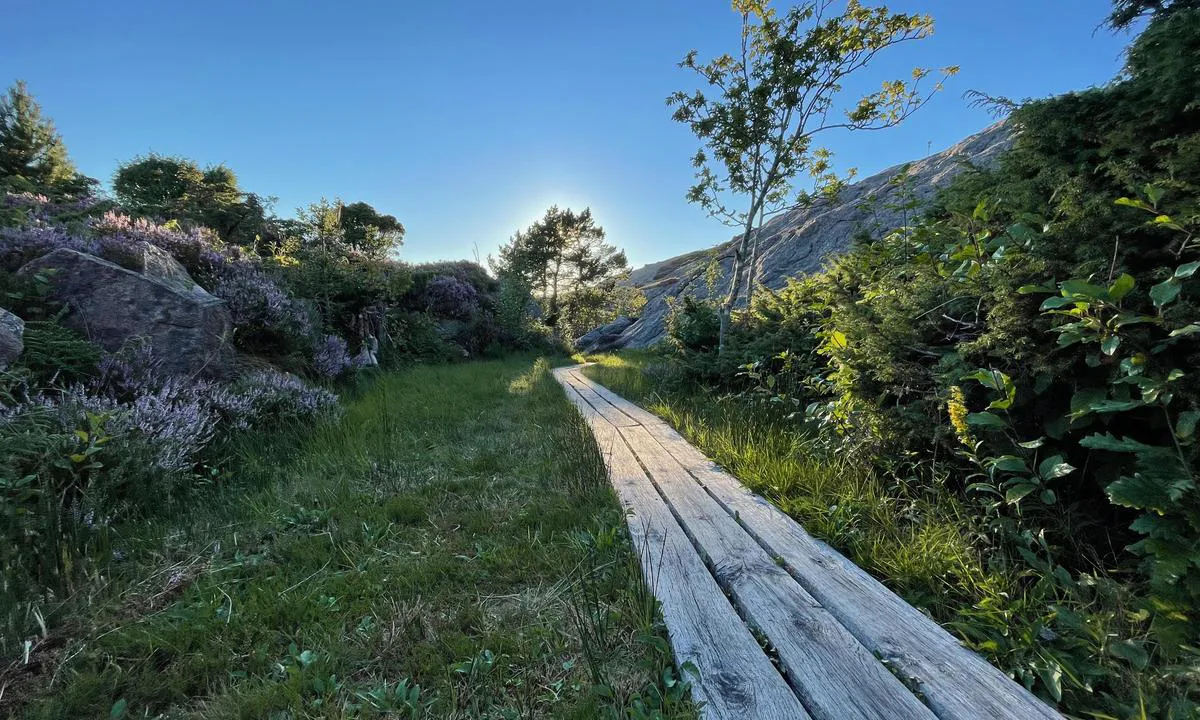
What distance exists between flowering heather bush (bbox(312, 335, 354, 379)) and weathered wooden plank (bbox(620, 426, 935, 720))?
577 cm

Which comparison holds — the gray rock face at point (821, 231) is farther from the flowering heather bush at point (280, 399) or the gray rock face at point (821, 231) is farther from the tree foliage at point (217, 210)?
the tree foliage at point (217, 210)

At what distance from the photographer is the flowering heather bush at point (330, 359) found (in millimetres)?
6027

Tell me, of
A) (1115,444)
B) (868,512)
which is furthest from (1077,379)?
(868,512)

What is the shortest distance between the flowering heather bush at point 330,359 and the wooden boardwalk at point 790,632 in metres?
5.55

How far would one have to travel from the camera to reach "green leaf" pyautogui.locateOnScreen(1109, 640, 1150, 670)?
3.65 feet

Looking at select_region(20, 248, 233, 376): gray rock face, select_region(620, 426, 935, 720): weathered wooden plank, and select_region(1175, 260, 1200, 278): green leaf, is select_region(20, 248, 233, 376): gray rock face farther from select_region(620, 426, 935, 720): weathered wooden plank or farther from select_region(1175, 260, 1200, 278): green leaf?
select_region(1175, 260, 1200, 278): green leaf

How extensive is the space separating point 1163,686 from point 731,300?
5.25m

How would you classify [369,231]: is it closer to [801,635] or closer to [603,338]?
[801,635]

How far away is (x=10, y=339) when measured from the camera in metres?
2.70

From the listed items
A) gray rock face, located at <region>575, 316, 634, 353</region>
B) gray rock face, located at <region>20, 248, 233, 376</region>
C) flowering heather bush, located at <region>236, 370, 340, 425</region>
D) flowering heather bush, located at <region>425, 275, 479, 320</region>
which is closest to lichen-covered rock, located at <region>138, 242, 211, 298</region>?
gray rock face, located at <region>20, 248, 233, 376</region>

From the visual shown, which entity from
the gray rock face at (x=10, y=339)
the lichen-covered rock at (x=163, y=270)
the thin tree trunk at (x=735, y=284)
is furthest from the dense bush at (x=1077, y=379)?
the lichen-covered rock at (x=163, y=270)

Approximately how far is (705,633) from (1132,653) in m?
1.11

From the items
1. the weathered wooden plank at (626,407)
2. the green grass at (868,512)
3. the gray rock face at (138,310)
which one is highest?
the gray rock face at (138,310)

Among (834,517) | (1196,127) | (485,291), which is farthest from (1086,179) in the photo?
(485,291)
